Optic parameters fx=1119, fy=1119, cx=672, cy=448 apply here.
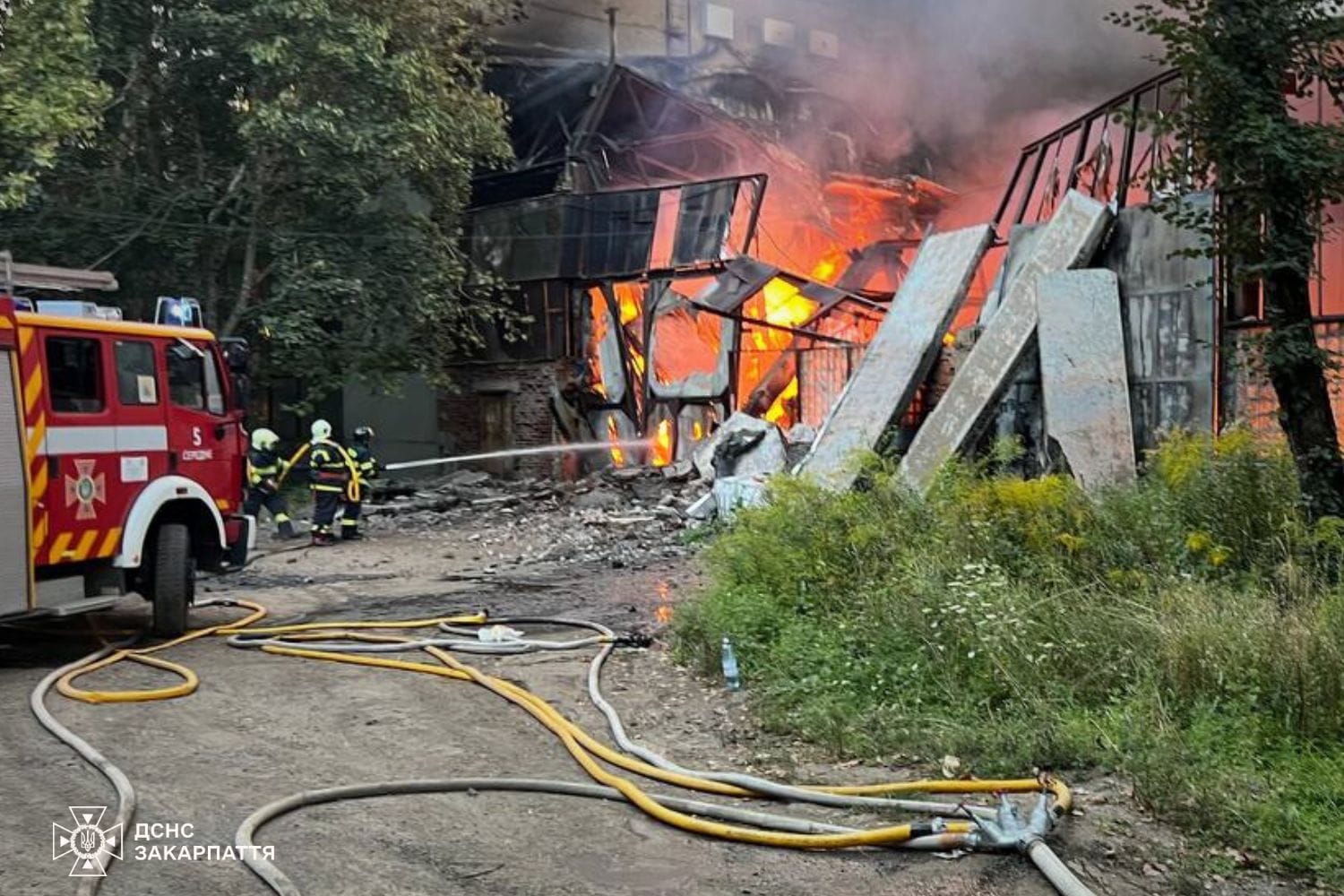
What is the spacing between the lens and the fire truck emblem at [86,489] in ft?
22.5

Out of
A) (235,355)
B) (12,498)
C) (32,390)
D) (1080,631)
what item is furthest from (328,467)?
(1080,631)

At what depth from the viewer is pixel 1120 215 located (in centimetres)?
1069

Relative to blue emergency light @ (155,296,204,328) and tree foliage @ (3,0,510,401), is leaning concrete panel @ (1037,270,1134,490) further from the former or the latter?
tree foliage @ (3,0,510,401)

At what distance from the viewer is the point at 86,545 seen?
6.99 meters

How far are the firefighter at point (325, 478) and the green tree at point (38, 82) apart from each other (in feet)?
12.9

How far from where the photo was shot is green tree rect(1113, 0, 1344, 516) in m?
5.80

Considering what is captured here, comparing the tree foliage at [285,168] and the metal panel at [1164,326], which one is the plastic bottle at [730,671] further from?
the tree foliage at [285,168]

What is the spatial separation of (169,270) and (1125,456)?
1292cm

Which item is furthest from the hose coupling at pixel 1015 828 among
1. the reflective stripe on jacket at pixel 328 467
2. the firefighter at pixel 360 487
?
the firefighter at pixel 360 487

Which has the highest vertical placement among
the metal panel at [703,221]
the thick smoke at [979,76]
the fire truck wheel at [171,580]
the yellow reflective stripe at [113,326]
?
the thick smoke at [979,76]

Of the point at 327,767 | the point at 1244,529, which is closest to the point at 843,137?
the point at 1244,529

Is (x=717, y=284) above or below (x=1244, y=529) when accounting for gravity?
above

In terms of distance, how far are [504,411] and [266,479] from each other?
8.27m

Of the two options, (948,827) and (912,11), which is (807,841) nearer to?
(948,827)
